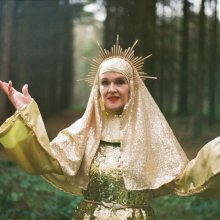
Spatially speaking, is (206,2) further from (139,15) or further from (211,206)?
(211,206)

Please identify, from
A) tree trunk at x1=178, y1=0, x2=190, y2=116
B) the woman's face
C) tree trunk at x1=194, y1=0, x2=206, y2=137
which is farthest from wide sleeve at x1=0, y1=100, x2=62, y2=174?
tree trunk at x1=178, y1=0, x2=190, y2=116

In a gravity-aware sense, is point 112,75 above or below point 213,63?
below

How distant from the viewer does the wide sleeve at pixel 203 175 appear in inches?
141

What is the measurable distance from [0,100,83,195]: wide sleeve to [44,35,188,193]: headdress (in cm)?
1

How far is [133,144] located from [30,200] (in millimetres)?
4536

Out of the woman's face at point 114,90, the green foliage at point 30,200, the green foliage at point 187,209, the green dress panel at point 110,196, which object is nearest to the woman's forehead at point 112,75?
the woman's face at point 114,90

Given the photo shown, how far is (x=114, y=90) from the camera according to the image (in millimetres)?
3854

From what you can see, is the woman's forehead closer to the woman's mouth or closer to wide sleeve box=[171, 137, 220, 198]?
the woman's mouth

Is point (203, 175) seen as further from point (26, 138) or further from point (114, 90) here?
point (26, 138)

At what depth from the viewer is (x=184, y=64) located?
1717 centimetres

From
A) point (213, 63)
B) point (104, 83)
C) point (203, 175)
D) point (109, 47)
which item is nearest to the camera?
point (203, 175)

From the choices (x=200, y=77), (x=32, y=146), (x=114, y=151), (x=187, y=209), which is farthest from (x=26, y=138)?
(x=200, y=77)

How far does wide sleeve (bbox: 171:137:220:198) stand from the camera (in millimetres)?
3588

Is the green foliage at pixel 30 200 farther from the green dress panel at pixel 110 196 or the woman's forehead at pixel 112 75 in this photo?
the woman's forehead at pixel 112 75
